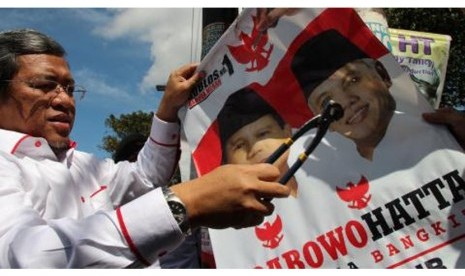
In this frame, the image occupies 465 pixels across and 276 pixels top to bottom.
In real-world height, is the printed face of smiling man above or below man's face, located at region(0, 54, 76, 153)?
below

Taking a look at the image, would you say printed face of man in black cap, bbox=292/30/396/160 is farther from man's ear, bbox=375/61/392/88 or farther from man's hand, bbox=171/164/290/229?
man's hand, bbox=171/164/290/229

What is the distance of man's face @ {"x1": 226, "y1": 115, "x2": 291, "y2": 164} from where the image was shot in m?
1.67

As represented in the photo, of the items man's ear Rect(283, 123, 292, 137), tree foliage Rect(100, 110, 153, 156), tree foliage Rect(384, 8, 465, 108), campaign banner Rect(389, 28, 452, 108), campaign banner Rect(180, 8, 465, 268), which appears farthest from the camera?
tree foliage Rect(100, 110, 153, 156)

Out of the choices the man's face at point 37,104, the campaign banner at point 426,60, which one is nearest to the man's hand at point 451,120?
the campaign banner at point 426,60

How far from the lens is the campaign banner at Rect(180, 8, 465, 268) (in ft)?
5.04

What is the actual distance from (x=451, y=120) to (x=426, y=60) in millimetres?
1251

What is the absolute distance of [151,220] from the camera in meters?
1.08

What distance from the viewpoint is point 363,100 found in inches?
62.6

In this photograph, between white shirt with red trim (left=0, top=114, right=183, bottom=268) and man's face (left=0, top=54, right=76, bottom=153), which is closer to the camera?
white shirt with red trim (left=0, top=114, right=183, bottom=268)

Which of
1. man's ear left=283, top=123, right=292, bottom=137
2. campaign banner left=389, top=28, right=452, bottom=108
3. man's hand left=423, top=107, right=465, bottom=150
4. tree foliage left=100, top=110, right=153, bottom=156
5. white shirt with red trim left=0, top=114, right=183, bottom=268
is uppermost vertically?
white shirt with red trim left=0, top=114, right=183, bottom=268

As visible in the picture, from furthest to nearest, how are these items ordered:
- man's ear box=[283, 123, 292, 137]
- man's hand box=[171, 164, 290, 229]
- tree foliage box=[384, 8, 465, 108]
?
1. tree foliage box=[384, 8, 465, 108]
2. man's ear box=[283, 123, 292, 137]
3. man's hand box=[171, 164, 290, 229]

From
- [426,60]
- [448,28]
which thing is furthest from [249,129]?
[448,28]

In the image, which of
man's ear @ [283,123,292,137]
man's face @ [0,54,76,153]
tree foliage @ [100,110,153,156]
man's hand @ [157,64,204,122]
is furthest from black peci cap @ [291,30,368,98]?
tree foliage @ [100,110,153,156]

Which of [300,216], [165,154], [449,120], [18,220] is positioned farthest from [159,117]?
[449,120]
